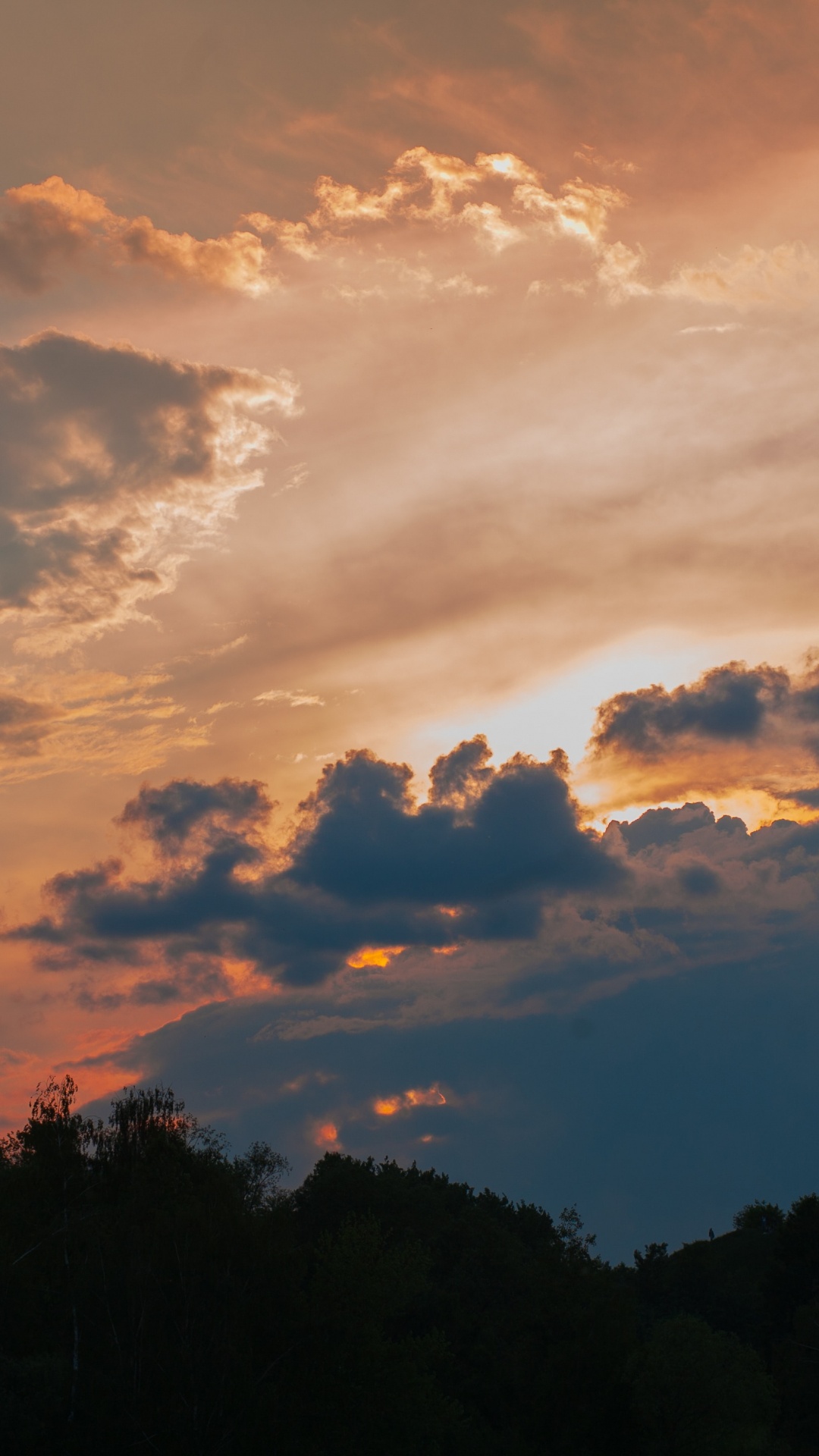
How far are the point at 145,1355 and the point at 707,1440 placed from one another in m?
35.3

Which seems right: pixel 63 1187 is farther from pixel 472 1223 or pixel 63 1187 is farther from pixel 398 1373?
pixel 472 1223

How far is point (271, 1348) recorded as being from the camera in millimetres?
61844

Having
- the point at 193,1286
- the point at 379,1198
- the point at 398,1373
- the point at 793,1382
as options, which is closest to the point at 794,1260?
the point at 793,1382

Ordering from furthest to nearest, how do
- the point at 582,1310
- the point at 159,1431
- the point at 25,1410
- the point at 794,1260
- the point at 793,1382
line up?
the point at 794,1260
the point at 793,1382
the point at 582,1310
the point at 159,1431
the point at 25,1410

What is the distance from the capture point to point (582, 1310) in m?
78.0

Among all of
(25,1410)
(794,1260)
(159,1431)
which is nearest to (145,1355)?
(159,1431)

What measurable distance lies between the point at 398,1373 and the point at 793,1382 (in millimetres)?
45945

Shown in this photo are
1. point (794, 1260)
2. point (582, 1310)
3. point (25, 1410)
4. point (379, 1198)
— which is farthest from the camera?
point (379, 1198)

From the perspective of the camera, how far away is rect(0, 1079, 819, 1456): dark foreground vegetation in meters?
58.5

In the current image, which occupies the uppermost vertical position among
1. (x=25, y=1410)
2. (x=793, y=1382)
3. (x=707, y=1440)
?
(x=25, y=1410)

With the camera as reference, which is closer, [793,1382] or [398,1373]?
[398,1373]

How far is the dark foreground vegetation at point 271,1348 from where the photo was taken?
58.5m

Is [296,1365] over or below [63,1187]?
below

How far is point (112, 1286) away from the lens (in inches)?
2414
